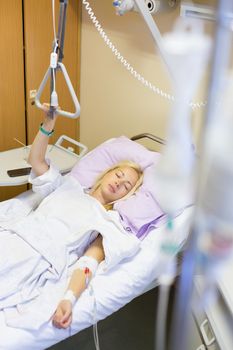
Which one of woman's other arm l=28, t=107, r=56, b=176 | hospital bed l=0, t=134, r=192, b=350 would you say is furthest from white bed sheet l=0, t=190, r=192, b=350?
woman's other arm l=28, t=107, r=56, b=176

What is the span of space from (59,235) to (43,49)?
4.82ft

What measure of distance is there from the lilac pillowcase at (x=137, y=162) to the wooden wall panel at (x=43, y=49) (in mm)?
772

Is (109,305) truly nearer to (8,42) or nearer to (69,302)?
(69,302)

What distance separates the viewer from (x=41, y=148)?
1.85 meters

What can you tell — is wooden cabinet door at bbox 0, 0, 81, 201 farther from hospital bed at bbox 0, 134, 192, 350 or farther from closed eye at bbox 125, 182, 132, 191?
hospital bed at bbox 0, 134, 192, 350

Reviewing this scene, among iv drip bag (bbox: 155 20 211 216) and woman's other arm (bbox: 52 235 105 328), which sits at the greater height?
iv drip bag (bbox: 155 20 211 216)

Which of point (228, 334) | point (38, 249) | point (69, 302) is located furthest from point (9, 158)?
point (228, 334)

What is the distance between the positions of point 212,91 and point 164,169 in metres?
0.11

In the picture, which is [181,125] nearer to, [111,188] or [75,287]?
[75,287]

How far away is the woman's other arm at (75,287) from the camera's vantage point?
1.37 m

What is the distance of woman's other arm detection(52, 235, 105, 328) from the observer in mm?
1371

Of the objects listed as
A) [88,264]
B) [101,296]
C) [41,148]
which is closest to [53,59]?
[41,148]

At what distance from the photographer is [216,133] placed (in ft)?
1.50

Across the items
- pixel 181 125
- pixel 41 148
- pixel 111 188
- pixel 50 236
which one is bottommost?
pixel 50 236
